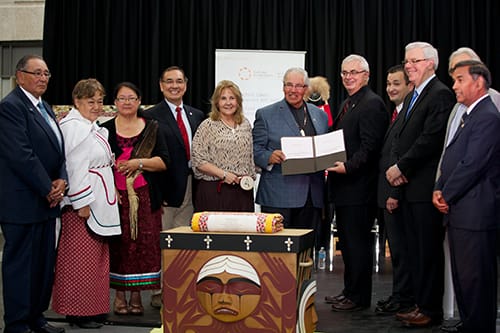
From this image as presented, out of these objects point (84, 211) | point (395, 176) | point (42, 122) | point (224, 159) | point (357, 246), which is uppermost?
point (42, 122)

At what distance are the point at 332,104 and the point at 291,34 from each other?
1.00 metres

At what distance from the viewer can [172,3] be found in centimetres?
853

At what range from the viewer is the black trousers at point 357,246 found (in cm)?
417

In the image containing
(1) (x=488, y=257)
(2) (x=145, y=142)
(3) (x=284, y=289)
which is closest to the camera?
(3) (x=284, y=289)

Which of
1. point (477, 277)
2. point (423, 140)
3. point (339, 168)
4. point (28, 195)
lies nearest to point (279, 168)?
Answer: point (339, 168)

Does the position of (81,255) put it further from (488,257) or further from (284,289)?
(488,257)

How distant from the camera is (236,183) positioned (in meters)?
4.17

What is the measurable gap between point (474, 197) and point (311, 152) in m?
1.03

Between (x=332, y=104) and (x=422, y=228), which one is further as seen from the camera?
(x=332, y=104)

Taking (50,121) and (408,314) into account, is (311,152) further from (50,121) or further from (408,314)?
(50,121)

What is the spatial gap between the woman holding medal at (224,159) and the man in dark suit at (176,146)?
0.17 meters

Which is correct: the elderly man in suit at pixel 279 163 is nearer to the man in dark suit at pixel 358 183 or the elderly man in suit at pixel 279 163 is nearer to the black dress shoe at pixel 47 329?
the man in dark suit at pixel 358 183

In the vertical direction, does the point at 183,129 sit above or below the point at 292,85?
below

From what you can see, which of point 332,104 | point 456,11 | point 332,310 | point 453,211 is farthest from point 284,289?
point 456,11
